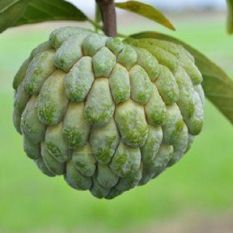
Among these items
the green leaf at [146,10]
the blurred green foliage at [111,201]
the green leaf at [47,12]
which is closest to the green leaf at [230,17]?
the green leaf at [146,10]

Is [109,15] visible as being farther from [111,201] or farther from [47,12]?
[111,201]

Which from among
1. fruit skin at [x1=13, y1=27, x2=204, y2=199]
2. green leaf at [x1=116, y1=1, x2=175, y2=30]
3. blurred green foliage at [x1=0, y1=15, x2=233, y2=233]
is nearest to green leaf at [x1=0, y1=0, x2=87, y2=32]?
green leaf at [x1=116, y1=1, x2=175, y2=30]

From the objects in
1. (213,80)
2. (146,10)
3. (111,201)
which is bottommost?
(111,201)

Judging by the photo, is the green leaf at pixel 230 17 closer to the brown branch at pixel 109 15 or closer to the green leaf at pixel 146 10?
the green leaf at pixel 146 10

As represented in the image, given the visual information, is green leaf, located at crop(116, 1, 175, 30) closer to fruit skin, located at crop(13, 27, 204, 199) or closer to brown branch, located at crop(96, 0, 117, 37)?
brown branch, located at crop(96, 0, 117, 37)

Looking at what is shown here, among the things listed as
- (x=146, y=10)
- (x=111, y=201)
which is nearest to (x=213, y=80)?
(x=146, y=10)

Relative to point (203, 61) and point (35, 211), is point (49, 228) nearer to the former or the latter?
point (35, 211)

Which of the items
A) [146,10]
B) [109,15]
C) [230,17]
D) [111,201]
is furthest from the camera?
[111,201]

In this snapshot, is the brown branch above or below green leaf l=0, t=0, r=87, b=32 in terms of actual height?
above
